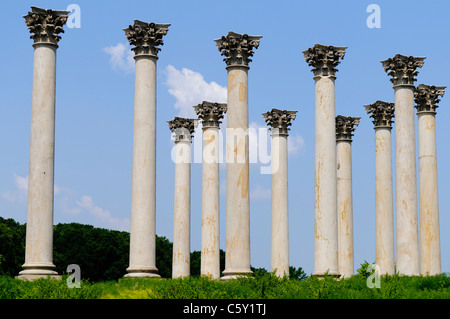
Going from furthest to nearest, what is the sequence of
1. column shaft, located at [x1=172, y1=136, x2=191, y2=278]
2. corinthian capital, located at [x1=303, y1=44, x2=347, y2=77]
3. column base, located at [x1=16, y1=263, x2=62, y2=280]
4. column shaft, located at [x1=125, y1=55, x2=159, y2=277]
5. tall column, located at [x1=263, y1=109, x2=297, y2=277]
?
1. column shaft, located at [x1=172, y1=136, x2=191, y2=278]
2. tall column, located at [x1=263, y1=109, x2=297, y2=277]
3. corinthian capital, located at [x1=303, y1=44, x2=347, y2=77]
4. column shaft, located at [x1=125, y1=55, x2=159, y2=277]
5. column base, located at [x1=16, y1=263, x2=62, y2=280]

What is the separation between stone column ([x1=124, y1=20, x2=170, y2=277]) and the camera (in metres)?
117

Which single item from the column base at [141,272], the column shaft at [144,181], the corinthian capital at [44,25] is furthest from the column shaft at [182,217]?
the corinthian capital at [44,25]

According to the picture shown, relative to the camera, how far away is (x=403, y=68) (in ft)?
462

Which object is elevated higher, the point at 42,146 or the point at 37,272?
the point at 42,146

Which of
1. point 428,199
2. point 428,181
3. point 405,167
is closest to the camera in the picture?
point 405,167

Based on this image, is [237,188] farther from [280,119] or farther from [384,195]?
[280,119]

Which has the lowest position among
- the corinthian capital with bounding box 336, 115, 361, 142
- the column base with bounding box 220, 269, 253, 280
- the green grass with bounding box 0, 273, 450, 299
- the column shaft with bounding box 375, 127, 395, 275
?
the green grass with bounding box 0, 273, 450, 299

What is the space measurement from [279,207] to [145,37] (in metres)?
57.2

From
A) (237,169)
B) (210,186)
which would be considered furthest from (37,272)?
(210,186)

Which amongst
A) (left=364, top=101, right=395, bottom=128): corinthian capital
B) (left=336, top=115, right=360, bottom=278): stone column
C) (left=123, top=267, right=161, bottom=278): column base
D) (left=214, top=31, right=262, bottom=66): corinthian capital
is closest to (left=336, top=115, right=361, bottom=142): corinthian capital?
(left=336, top=115, right=360, bottom=278): stone column

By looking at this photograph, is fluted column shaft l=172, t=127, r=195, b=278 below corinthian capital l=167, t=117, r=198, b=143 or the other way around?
below

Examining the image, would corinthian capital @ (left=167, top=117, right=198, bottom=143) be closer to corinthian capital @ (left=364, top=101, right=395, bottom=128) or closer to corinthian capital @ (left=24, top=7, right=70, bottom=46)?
corinthian capital @ (left=364, top=101, right=395, bottom=128)

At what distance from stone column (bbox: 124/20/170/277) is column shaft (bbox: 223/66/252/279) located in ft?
37.1
